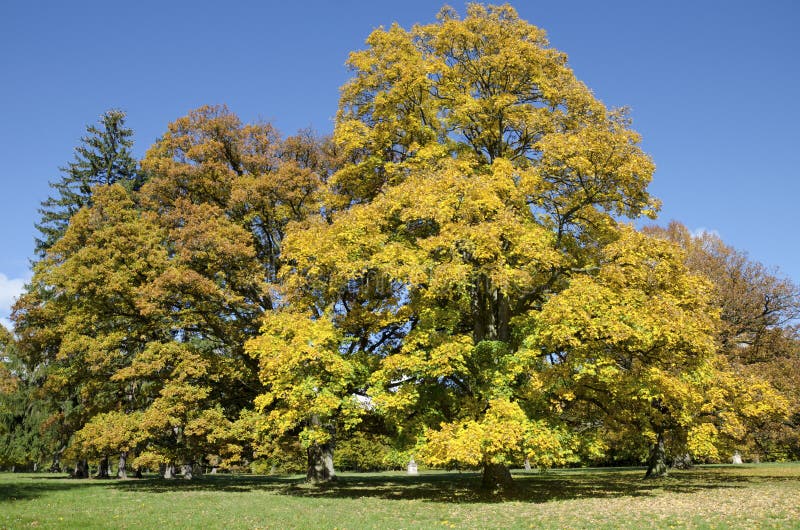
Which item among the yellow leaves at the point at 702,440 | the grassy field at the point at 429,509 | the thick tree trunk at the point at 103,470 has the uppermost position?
the yellow leaves at the point at 702,440

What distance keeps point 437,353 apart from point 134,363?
13.4 meters

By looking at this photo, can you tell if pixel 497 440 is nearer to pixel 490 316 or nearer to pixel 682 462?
pixel 490 316

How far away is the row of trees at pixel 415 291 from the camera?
626 inches

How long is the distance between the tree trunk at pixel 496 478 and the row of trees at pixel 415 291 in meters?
0.11

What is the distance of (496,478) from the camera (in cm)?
1864

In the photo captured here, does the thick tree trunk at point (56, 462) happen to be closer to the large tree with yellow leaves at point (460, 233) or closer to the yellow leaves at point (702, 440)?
the large tree with yellow leaves at point (460, 233)

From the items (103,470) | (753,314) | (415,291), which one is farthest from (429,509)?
(103,470)

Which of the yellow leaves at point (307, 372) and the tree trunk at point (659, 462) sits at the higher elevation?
the yellow leaves at point (307, 372)

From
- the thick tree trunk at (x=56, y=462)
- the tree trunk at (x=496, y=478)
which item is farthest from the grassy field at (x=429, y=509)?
the thick tree trunk at (x=56, y=462)

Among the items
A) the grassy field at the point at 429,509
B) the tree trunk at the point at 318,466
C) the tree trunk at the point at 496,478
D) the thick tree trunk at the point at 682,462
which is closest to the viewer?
the grassy field at the point at 429,509

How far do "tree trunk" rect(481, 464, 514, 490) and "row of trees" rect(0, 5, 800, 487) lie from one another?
11 cm

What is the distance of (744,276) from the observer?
104ft

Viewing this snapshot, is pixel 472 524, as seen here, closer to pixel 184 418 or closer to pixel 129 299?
pixel 184 418

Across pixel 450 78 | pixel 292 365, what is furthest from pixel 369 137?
pixel 292 365
